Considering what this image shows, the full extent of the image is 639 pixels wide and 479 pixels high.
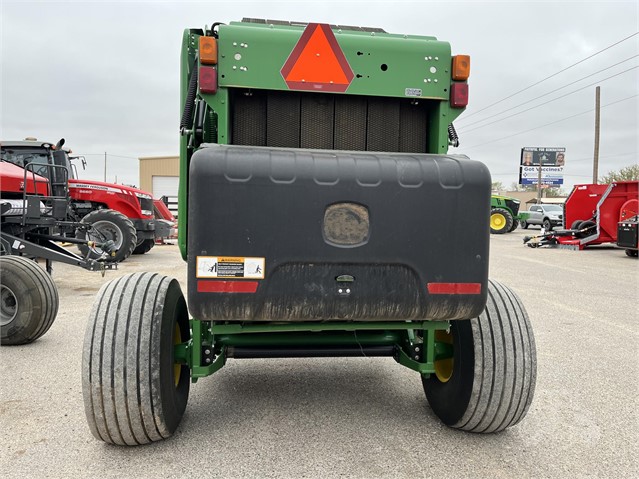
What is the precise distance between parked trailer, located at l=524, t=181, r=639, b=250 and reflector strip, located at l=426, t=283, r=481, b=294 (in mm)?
14849

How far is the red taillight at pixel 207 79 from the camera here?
2.65m

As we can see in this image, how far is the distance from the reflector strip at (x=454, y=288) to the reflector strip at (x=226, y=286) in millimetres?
793

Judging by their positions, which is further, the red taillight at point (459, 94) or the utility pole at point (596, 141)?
the utility pole at point (596, 141)

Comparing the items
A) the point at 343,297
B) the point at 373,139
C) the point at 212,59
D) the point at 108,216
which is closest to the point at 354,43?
the point at 373,139

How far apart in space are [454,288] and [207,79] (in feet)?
5.35

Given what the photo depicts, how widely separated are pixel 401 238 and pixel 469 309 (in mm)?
473

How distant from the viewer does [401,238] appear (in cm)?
226

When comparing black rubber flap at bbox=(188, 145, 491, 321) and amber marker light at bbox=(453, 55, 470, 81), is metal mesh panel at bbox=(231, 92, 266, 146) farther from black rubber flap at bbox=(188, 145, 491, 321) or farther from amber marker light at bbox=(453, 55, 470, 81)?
amber marker light at bbox=(453, 55, 470, 81)

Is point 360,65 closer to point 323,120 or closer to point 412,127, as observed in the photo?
point 323,120

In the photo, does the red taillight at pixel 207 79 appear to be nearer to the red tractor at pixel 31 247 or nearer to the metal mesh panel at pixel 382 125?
the metal mesh panel at pixel 382 125

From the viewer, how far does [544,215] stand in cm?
3123

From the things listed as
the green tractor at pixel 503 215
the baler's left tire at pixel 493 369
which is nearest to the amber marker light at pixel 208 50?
→ the baler's left tire at pixel 493 369

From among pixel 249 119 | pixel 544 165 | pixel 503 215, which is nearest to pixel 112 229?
pixel 249 119

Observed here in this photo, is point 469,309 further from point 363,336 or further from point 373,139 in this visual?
point 373,139
